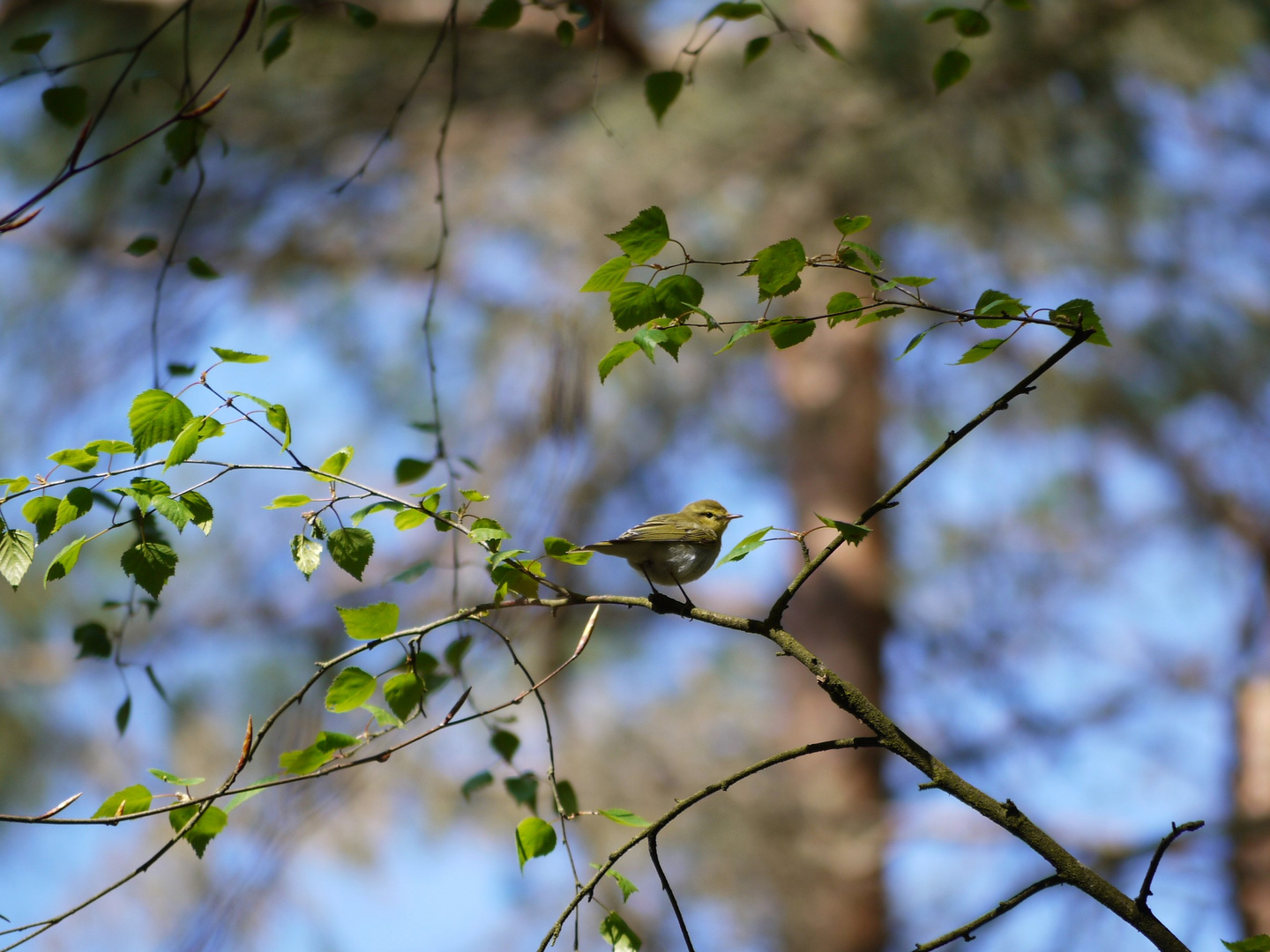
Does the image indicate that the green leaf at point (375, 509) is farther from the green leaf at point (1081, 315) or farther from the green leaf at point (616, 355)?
the green leaf at point (1081, 315)

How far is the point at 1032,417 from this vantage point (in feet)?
11.3

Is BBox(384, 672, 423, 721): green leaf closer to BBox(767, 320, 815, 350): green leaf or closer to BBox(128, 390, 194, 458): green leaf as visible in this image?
BBox(128, 390, 194, 458): green leaf

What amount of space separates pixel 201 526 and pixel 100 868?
331 centimetres

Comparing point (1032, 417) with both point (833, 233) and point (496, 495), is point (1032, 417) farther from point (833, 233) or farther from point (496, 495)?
point (496, 495)

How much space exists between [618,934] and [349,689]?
0.30m

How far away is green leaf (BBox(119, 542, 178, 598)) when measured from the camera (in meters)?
0.79

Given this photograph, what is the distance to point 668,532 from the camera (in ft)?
5.21

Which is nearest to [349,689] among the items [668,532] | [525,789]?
[525,789]

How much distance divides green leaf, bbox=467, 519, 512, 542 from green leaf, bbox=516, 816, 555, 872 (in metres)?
0.27

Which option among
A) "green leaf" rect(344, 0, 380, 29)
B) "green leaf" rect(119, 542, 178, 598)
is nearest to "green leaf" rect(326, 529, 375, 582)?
"green leaf" rect(119, 542, 178, 598)

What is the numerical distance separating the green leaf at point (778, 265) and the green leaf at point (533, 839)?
51 centimetres

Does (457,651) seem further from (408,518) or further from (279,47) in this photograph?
(279,47)

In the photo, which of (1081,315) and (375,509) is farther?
(375,509)

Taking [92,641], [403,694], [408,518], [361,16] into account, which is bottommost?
[403,694]
